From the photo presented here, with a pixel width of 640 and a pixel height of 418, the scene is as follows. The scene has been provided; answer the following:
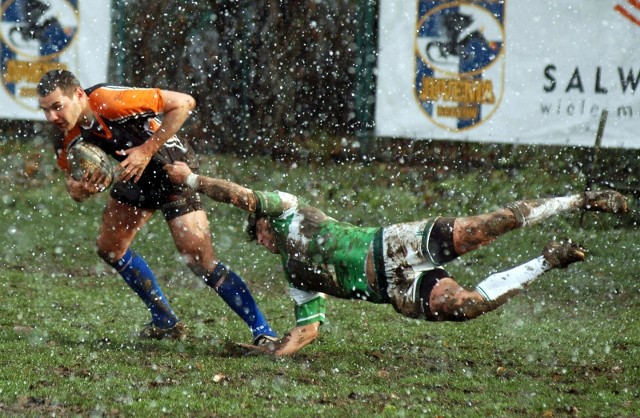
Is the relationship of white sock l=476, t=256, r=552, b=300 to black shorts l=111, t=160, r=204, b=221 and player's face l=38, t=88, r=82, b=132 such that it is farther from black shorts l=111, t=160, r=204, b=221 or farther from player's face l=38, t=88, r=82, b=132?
player's face l=38, t=88, r=82, b=132

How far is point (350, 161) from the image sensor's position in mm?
13211

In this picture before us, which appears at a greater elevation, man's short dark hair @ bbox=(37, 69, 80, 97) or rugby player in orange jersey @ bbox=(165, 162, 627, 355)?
man's short dark hair @ bbox=(37, 69, 80, 97)

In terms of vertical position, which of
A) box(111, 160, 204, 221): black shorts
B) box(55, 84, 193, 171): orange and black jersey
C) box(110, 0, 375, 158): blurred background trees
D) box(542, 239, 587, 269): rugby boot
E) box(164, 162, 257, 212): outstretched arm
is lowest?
box(110, 0, 375, 158): blurred background trees

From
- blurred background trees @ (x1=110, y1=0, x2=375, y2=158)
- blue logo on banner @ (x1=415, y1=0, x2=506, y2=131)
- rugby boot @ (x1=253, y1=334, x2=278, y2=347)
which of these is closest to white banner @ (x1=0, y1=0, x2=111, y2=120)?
blurred background trees @ (x1=110, y1=0, x2=375, y2=158)

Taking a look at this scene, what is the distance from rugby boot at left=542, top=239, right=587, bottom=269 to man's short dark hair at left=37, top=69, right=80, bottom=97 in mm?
2659

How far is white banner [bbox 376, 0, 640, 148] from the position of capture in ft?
39.3

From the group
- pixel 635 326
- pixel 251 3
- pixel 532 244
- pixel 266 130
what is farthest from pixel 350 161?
pixel 635 326

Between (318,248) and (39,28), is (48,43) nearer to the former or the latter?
(39,28)

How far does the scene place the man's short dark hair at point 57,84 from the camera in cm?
587

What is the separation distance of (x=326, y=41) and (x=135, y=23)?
234 cm

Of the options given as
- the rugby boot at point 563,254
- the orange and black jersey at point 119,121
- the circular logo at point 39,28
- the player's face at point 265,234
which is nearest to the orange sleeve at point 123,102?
the orange and black jersey at point 119,121

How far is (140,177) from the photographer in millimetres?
6297

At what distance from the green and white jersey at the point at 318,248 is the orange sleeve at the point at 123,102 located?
3.15 ft

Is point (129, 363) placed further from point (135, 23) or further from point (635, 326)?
point (135, 23)
